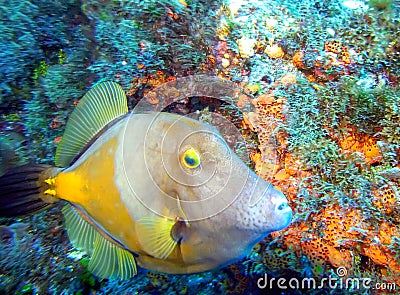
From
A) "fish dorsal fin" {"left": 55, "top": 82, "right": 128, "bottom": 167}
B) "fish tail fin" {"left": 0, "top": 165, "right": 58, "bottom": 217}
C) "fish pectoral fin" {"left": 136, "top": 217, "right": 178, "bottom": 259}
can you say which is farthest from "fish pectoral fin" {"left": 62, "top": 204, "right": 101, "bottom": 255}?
"fish pectoral fin" {"left": 136, "top": 217, "right": 178, "bottom": 259}

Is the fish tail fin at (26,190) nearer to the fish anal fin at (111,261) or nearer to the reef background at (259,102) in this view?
the fish anal fin at (111,261)

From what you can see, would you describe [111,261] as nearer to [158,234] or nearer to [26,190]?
[158,234]

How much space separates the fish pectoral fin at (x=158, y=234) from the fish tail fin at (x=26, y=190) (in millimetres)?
715

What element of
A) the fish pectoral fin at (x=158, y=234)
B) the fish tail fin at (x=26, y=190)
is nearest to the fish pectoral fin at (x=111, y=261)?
the fish pectoral fin at (x=158, y=234)

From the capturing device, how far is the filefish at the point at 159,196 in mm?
1542

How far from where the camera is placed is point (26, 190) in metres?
1.85

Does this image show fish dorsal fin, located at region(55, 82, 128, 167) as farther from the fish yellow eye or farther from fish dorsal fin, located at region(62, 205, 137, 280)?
the fish yellow eye

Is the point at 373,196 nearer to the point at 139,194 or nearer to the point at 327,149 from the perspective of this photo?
the point at 327,149

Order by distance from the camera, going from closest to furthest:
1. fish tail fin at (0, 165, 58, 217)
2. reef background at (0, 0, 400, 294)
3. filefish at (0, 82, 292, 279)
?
1. filefish at (0, 82, 292, 279)
2. fish tail fin at (0, 165, 58, 217)
3. reef background at (0, 0, 400, 294)

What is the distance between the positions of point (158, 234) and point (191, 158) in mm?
456

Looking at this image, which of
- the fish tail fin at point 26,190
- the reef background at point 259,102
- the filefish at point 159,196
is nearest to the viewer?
the filefish at point 159,196

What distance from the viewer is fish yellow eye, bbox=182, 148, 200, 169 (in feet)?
5.11

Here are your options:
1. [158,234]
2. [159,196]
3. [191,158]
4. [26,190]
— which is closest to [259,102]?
[191,158]

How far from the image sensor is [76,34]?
3.25 m
